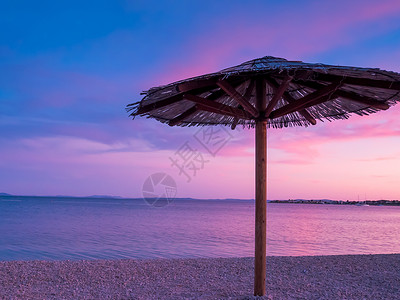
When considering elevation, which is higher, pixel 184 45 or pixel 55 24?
pixel 55 24

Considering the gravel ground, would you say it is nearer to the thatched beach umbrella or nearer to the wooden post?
the wooden post

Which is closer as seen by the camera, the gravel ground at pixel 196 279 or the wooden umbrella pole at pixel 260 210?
the wooden umbrella pole at pixel 260 210

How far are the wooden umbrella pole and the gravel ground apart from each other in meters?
0.29

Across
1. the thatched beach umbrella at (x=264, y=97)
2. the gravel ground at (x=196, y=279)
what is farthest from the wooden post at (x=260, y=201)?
the gravel ground at (x=196, y=279)

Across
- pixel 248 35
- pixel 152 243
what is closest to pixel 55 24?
pixel 248 35

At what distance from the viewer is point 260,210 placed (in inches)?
160

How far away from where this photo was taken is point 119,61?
13.5 m

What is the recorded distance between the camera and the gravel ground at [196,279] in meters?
5.06

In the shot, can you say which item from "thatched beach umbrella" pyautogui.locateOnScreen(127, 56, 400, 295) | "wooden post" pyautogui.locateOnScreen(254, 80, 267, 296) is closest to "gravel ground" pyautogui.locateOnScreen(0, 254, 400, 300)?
"wooden post" pyautogui.locateOnScreen(254, 80, 267, 296)

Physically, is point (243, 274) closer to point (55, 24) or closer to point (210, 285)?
point (210, 285)

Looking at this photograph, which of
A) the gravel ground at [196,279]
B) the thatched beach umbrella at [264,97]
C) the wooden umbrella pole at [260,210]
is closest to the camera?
the thatched beach umbrella at [264,97]

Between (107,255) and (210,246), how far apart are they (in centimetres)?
443

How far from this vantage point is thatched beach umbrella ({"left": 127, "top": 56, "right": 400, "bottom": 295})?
11.3ft

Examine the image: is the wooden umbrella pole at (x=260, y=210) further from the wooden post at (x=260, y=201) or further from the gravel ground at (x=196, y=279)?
the gravel ground at (x=196, y=279)
